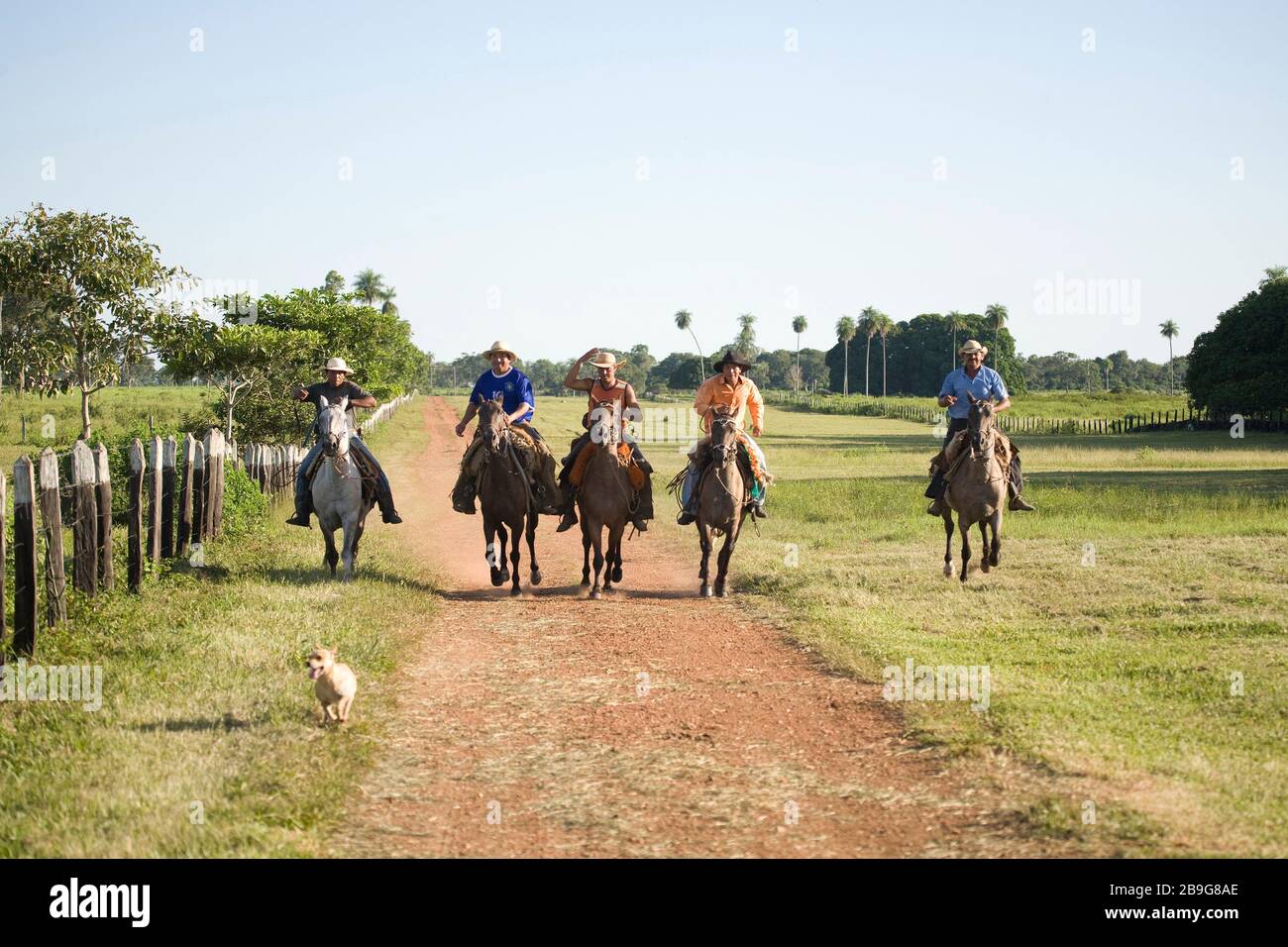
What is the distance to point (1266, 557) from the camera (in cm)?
1605

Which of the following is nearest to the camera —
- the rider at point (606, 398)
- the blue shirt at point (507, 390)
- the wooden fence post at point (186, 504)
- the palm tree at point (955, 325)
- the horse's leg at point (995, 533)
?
the rider at point (606, 398)

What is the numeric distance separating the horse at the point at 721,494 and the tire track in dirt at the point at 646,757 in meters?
1.79

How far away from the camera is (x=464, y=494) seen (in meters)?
14.7

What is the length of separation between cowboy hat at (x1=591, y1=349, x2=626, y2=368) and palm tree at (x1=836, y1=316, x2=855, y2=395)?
5519 inches

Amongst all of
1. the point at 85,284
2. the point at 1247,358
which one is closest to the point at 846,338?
the point at 1247,358

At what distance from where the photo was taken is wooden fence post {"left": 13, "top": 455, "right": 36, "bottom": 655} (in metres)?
9.77

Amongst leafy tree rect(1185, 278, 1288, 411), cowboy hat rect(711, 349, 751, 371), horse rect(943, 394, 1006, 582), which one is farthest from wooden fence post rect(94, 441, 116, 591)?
leafy tree rect(1185, 278, 1288, 411)

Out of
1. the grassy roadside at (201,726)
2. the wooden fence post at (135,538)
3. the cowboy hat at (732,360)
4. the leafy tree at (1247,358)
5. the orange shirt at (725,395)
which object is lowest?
the grassy roadside at (201,726)

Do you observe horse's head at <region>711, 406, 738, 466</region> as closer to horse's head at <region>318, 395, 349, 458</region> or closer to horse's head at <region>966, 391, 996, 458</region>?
horse's head at <region>966, 391, 996, 458</region>

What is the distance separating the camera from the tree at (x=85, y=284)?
26.8 metres

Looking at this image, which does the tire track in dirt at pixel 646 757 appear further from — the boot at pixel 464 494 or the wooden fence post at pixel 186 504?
the wooden fence post at pixel 186 504

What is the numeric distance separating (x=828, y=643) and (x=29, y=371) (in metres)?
22.3

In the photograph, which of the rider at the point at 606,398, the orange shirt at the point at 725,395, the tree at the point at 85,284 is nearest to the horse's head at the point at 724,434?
the orange shirt at the point at 725,395
